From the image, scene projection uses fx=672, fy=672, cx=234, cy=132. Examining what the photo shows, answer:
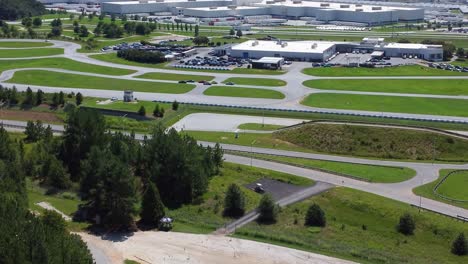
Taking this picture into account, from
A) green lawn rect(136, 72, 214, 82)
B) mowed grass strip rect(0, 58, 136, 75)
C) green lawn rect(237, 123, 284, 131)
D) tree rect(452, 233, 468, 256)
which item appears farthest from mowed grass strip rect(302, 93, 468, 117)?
tree rect(452, 233, 468, 256)

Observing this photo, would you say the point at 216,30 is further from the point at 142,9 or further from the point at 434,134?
the point at 434,134

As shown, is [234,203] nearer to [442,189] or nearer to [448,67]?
[442,189]

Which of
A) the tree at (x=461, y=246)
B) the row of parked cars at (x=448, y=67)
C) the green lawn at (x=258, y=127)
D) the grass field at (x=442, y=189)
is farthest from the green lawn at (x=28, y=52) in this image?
the tree at (x=461, y=246)

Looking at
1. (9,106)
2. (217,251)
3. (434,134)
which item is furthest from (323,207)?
(9,106)

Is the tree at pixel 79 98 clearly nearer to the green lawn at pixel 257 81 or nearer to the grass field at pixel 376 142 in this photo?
the green lawn at pixel 257 81

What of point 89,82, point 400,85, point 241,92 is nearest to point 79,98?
point 89,82
